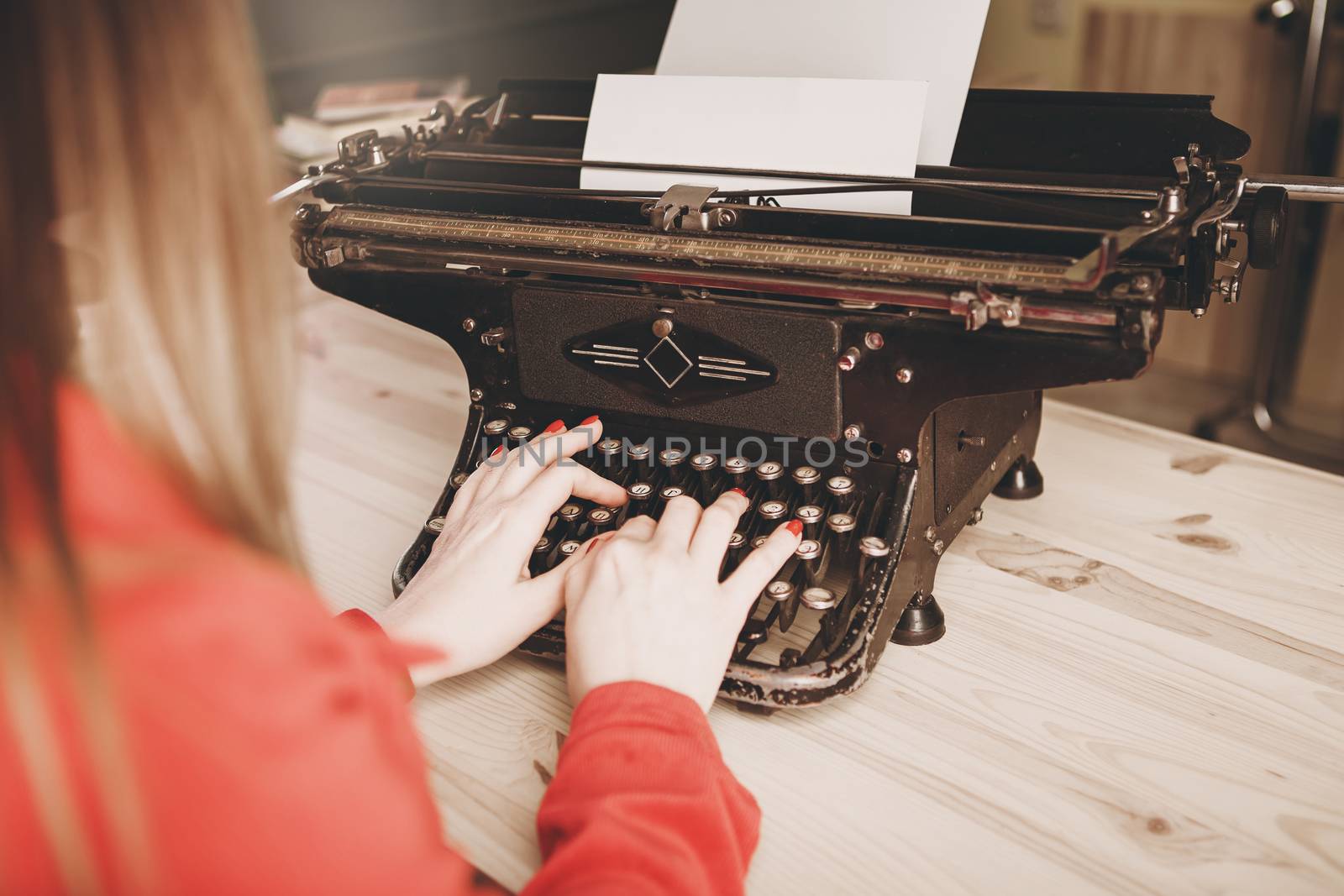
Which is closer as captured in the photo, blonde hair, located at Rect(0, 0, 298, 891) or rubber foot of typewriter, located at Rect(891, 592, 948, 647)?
blonde hair, located at Rect(0, 0, 298, 891)

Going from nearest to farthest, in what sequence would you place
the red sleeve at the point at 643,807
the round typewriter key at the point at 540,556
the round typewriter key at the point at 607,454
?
the red sleeve at the point at 643,807
the round typewriter key at the point at 540,556
the round typewriter key at the point at 607,454

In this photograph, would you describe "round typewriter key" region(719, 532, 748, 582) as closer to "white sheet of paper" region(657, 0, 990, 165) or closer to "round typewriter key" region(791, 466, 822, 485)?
"round typewriter key" region(791, 466, 822, 485)

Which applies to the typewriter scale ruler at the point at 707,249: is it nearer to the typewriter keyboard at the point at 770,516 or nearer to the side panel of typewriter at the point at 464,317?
the side panel of typewriter at the point at 464,317

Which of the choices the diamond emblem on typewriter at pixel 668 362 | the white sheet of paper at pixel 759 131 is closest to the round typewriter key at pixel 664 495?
the diamond emblem on typewriter at pixel 668 362

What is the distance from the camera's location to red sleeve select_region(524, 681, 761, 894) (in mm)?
612

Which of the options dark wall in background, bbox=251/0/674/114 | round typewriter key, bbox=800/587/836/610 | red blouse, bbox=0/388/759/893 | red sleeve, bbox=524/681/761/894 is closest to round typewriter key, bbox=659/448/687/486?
round typewriter key, bbox=800/587/836/610

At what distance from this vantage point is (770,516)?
37.3 inches

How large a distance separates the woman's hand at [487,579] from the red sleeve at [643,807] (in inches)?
6.5

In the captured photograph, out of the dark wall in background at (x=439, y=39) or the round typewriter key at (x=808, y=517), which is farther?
the dark wall in background at (x=439, y=39)

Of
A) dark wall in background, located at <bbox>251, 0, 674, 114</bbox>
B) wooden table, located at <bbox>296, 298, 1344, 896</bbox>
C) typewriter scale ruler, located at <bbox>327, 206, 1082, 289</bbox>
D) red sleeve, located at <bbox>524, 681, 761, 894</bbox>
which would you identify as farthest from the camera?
dark wall in background, located at <bbox>251, 0, 674, 114</bbox>

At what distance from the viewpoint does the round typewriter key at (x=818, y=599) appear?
87 cm

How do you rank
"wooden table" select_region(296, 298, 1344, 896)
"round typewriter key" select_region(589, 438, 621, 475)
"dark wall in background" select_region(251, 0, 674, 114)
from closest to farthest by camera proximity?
"wooden table" select_region(296, 298, 1344, 896) → "round typewriter key" select_region(589, 438, 621, 475) → "dark wall in background" select_region(251, 0, 674, 114)

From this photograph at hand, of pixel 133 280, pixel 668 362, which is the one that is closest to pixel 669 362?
pixel 668 362

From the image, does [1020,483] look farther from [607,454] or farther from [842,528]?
[607,454]
